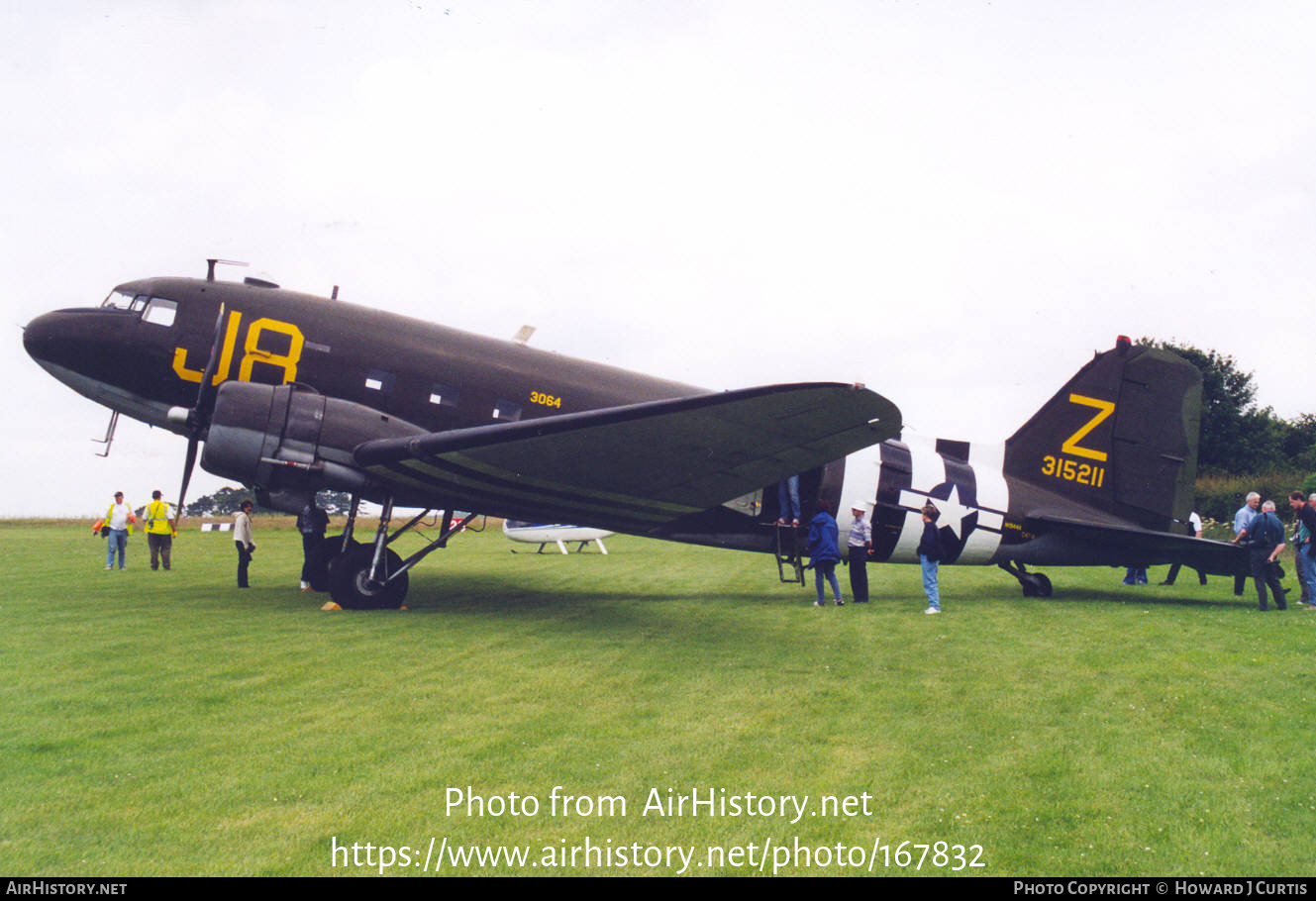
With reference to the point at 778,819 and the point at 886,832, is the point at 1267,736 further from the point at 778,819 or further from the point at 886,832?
the point at 778,819

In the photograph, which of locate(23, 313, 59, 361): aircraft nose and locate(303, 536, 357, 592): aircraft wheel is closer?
locate(23, 313, 59, 361): aircraft nose

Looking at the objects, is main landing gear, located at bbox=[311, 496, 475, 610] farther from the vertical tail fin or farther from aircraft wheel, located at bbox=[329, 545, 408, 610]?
the vertical tail fin

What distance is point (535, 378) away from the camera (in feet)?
38.4

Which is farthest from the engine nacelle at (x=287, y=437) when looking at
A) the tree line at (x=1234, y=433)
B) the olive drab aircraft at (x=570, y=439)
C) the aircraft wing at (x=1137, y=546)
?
the tree line at (x=1234, y=433)

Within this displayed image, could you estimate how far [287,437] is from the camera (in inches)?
391

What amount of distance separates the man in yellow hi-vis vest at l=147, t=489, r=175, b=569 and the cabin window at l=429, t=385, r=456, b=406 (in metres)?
9.50

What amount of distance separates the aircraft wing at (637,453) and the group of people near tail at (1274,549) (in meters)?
7.71

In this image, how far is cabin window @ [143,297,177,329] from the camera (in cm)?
1080

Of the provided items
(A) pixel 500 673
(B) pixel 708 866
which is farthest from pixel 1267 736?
(A) pixel 500 673

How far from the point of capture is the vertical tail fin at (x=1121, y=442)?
44.5 feet

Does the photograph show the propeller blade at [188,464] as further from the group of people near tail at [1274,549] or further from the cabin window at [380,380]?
the group of people near tail at [1274,549]

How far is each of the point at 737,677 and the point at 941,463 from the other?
26.3 ft

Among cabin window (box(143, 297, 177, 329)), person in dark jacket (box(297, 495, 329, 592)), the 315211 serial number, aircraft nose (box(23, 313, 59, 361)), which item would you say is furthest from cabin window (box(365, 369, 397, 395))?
the 315211 serial number

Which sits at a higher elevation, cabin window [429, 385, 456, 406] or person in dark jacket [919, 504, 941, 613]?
cabin window [429, 385, 456, 406]
